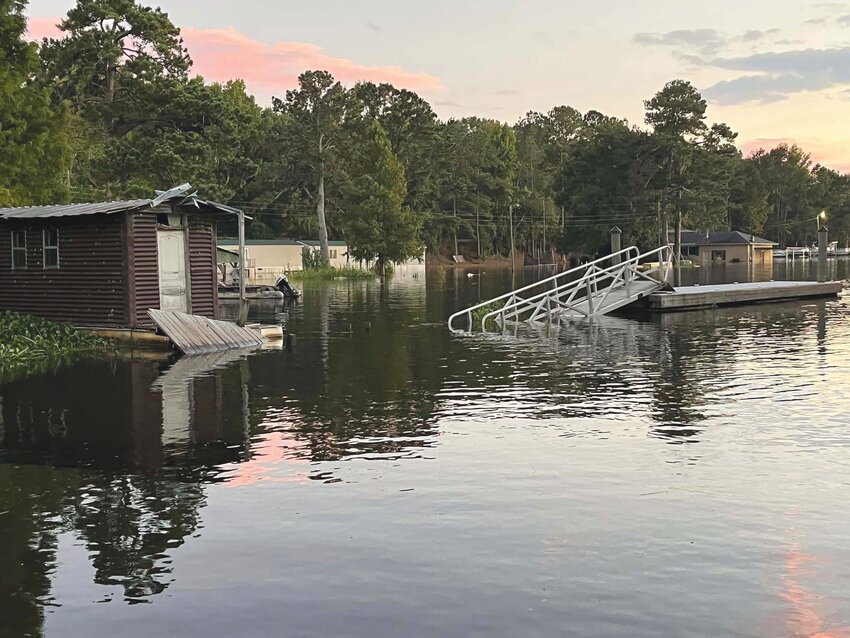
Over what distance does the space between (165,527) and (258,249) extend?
78174mm

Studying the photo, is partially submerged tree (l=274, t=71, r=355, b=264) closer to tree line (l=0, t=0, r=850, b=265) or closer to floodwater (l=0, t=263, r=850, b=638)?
tree line (l=0, t=0, r=850, b=265)

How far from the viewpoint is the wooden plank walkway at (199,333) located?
24219 millimetres

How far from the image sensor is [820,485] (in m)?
10.4

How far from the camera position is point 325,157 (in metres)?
87.0

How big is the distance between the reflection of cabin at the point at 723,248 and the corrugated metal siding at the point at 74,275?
349 ft

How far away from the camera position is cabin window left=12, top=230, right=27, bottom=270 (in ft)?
88.0

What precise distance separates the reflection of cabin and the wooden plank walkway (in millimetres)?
104659

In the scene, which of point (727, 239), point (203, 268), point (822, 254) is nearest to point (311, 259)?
point (822, 254)

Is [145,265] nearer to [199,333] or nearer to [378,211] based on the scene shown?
[199,333]

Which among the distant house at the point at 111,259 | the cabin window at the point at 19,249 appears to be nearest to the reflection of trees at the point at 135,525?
the distant house at the point at 111,259

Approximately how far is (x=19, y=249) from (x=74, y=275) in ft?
8.70

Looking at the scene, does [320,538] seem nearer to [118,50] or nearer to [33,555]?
[33,555]

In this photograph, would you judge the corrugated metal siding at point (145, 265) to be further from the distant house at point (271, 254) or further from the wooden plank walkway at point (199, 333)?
the distant house at point (271, 254)

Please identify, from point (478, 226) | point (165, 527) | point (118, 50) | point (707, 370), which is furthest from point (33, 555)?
point (478, 226)
